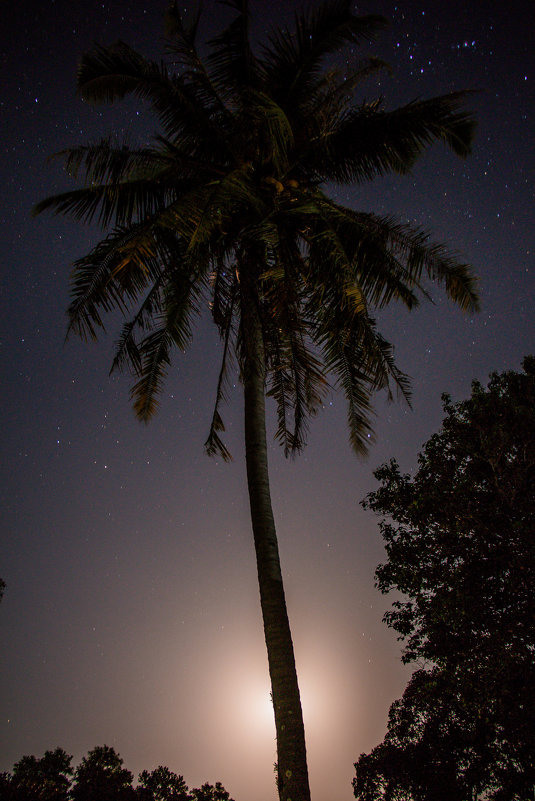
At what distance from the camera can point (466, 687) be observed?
328 inches

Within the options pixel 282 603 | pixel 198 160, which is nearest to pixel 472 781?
pixel 282 603

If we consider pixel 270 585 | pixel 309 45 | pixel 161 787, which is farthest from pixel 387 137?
pixel 161 787

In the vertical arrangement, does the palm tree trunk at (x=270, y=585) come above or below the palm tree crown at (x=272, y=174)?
below

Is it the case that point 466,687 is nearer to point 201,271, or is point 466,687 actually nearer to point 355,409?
point 355,409

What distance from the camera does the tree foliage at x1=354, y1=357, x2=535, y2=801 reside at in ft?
26.7

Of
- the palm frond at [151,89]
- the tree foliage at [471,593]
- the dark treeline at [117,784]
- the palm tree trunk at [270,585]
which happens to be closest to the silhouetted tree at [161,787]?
the dark treeline at [117,784]

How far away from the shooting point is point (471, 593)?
339 inches

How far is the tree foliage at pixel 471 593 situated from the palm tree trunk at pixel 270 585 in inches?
174

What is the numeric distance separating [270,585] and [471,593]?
15.4 feet

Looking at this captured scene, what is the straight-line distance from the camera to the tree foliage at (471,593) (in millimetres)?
8141

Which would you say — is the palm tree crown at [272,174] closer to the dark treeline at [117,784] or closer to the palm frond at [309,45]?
the palm frond at [309,45]

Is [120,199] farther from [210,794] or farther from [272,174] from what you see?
[210,794]

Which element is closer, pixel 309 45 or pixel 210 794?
pixel 309 45

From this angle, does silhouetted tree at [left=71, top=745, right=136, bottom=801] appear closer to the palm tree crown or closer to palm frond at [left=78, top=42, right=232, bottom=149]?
the palm tree crown
